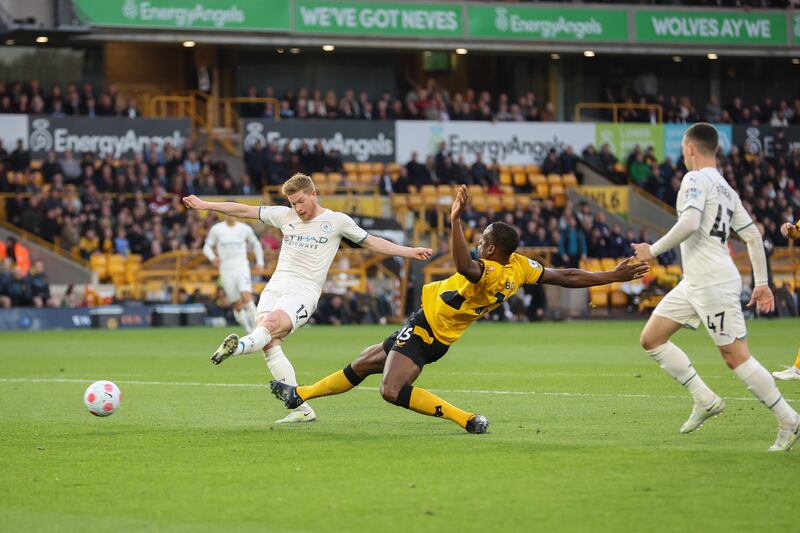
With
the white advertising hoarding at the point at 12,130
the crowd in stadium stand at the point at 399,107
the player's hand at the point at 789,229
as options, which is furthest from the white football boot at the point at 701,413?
the crowd in stadium stand at the point at 399,107

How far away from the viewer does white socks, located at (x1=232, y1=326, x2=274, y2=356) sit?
33.9 feet

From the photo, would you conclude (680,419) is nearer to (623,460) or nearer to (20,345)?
(623,460)

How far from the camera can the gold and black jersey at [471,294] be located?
998cm

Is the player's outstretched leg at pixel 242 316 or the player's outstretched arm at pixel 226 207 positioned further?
the player's outstretched leg at pixel 242 316

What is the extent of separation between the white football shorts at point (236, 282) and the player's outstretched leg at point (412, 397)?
13.6m

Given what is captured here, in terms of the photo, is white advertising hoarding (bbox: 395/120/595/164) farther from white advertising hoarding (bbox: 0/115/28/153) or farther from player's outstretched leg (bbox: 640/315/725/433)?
player's outstretched leg (bbox: 640/315/725/433)

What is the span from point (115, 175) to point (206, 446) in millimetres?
26671

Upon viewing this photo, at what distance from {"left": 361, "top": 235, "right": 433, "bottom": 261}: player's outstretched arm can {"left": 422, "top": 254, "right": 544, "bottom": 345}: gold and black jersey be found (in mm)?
436

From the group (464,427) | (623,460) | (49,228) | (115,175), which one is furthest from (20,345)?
(623,460)

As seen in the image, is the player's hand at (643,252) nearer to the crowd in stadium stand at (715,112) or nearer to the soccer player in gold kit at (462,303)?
the soccer player in gold kit at (462,303)

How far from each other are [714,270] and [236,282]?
15821 mm

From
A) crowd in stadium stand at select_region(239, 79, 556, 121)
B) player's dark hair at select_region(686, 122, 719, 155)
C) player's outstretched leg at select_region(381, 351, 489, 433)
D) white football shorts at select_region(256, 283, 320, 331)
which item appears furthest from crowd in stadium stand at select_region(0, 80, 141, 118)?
player's dark hair at select_region(686, 122, 719, 155)

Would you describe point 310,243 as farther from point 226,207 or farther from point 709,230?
point 709,230

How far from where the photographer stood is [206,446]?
31.1ft
